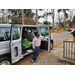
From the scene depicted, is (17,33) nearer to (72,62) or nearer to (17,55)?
(17,55)

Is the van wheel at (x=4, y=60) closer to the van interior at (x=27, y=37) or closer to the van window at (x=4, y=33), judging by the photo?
the van window at (x=4, y=33)

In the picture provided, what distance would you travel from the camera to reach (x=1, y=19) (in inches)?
831

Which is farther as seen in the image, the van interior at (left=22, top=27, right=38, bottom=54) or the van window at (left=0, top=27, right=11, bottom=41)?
the van interior at (left=22, top=27, right=38, bottom=54)

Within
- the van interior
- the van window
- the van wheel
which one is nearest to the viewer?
the van wheel

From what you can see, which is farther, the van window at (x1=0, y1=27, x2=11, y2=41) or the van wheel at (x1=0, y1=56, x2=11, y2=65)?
the van window at (x1=0, y1=27, x2=11, y2=41)

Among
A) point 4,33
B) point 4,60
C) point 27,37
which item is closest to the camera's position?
point 4,60

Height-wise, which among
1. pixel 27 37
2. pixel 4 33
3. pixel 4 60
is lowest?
pixel 4 60

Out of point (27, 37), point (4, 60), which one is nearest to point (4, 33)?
point (4, 60)

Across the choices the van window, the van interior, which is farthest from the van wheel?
the van interior

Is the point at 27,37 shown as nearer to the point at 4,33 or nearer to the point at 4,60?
the point at 4,33

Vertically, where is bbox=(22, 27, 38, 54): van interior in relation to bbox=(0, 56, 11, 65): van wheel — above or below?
above

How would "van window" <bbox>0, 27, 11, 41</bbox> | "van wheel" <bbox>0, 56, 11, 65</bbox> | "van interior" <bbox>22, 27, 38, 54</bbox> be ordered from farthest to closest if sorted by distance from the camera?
"van interior" <bbox>22, 27, 38, 54</bbox>, "van window" <bbox>0, 27, 11, 41</bbox>, "van wheel" <bbox>0, 56, 11, 65</bbox>

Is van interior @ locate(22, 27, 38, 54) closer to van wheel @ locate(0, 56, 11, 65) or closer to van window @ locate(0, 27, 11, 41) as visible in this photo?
van wheel @ locate(0, 56, 11, 65)

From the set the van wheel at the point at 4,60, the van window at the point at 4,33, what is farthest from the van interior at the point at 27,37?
the van window at the point at 4,33
